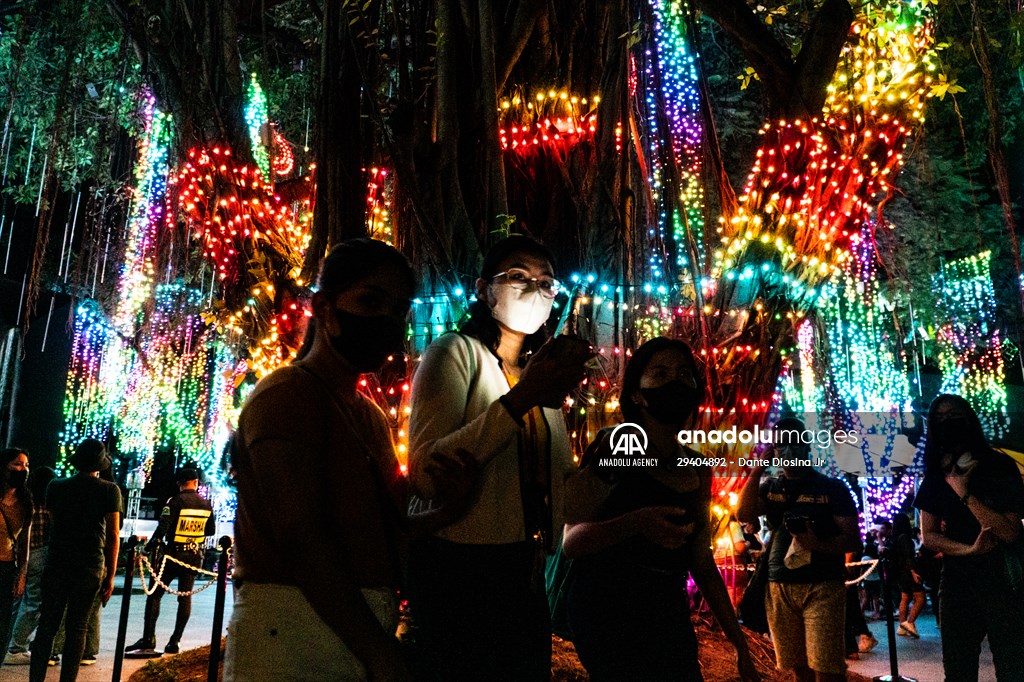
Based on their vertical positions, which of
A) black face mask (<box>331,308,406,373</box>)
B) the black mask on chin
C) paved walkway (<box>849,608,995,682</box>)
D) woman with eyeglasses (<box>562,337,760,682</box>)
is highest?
black face mask (<box>331,308,406,373</box>)

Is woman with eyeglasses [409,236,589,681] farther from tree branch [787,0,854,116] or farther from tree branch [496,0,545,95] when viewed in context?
tree branch [787,0,854,116]

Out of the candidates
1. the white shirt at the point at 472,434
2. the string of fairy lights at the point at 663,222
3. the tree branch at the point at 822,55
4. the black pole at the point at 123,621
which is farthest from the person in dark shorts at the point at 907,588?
the white shirt at the point at 472,434

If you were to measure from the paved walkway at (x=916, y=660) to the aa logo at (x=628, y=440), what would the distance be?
5663 mm

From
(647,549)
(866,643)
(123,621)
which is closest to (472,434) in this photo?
(647,549)

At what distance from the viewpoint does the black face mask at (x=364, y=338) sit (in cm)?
189

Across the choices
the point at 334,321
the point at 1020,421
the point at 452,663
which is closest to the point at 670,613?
the point at 452,663

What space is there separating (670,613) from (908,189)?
1523 cm

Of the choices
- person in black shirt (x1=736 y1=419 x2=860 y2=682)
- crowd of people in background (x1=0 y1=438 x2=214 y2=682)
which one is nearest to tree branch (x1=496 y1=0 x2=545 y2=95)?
person in black shirt (x1=736 y1=419 x2=860 y2=682)

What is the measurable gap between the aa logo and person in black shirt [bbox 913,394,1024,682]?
7.67 feet

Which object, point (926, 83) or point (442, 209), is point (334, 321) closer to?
point (442, 209)

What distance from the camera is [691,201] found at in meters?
12.0

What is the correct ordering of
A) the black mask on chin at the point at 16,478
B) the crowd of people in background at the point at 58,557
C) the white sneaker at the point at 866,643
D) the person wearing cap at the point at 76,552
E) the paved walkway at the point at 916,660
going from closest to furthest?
the person wearing cap at the point at 76,552 < the crowd of people in background at the point at 58,557 < the black mask on chin at the point at 16,478 < the paved walkway at the point at 916,660 < the white sneaker at the point at 866,643

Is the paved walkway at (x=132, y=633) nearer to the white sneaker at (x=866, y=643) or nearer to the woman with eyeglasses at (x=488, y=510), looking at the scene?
the woman with eyeglasses at (x=488, y=510)

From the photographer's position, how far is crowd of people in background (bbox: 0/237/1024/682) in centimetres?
156
